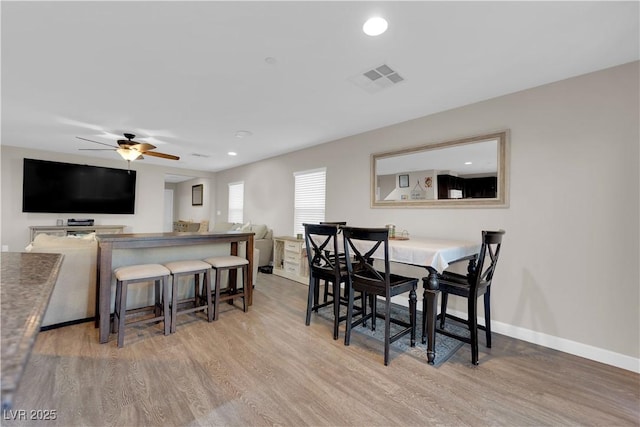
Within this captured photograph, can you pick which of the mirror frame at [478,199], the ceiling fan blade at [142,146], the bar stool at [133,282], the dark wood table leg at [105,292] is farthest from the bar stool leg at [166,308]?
the mirror frame at [478,199]

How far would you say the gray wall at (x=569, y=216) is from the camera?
2246 mm

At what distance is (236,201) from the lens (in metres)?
7.30

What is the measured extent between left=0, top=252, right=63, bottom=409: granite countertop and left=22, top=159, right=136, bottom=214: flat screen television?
19.6 ft

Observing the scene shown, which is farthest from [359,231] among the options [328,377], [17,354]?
[17,354]

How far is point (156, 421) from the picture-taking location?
62.1 inches

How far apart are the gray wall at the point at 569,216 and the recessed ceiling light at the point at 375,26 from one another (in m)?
1.69

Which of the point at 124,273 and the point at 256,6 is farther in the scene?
the point at 124,273

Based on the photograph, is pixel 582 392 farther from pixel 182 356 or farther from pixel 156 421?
pixel 182 356

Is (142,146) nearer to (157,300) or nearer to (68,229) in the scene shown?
(157,300)

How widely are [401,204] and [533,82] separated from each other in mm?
1777

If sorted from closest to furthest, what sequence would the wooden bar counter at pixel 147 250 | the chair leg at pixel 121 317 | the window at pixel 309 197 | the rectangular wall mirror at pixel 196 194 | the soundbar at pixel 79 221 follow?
the chair leg at pixel 121 317, the wooden bar counter at pixel 147 250, the window at pixel 309 197, the soundbar at pixel 79 221, the rectangular wall mirror at pixel 196 194

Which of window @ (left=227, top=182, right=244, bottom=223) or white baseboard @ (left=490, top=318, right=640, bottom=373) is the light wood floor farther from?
window @ (left=227, top=182, right=244, bottom=223)

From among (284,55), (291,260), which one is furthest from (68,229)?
(284,55)

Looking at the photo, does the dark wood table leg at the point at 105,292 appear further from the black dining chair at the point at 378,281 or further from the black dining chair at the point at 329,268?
the black dining chair at the point at 378,281
